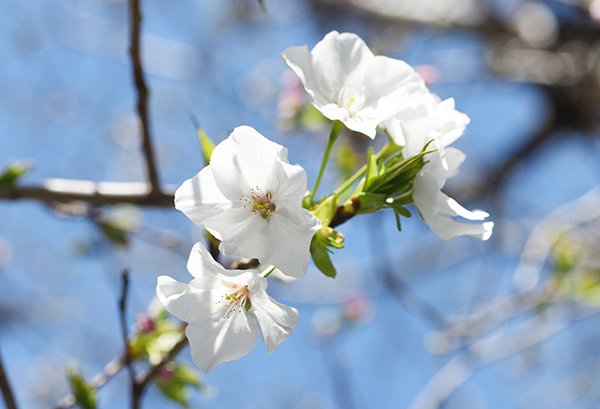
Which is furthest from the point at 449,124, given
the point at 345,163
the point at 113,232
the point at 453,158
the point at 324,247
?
the point at 113,232

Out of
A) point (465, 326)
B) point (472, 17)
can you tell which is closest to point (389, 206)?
point (465, 326)

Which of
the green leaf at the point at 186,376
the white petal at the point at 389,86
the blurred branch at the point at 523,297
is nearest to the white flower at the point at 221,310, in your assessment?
the white petal at the point at 389,86

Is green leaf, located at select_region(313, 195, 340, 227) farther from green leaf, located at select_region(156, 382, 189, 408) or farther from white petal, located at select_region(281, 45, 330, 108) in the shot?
green leaf, located at select_region(156, 382, 189, 408)

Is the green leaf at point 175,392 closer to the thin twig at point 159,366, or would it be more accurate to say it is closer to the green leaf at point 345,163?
the thin twig at point 159,366

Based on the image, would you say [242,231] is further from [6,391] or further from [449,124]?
[6,391]

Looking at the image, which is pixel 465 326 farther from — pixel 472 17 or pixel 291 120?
pixel 472 17
